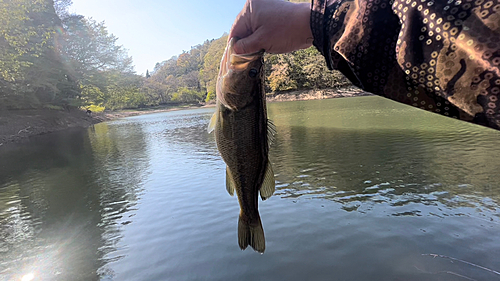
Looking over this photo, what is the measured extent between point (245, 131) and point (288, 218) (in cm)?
479

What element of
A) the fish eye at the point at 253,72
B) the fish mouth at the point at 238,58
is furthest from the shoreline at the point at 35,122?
the fish eye at the point at 253,72

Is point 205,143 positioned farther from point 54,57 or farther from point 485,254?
point 54,57

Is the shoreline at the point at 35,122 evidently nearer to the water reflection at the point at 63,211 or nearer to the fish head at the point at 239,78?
the water reflection at the point at 63,211

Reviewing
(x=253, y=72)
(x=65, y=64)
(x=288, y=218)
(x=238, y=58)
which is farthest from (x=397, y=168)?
(x=65, y=64)

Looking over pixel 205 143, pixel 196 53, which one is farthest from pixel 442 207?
pixel 196 53

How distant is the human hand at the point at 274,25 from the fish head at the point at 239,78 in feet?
0.39

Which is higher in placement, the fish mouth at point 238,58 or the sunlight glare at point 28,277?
the fish mouth at point 238,58

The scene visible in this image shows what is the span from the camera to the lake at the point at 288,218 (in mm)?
4996

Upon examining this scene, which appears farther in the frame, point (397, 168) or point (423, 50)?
point (397, 168)

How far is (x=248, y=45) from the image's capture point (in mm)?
1938

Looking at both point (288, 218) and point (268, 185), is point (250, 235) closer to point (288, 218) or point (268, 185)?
point (268, 185)

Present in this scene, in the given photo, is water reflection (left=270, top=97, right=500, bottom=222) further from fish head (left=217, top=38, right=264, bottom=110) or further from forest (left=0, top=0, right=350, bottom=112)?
forest (left=0, top=0, right=350, bottom=112)

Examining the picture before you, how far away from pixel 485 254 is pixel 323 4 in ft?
17.7

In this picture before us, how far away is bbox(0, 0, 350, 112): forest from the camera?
97.3 ft
